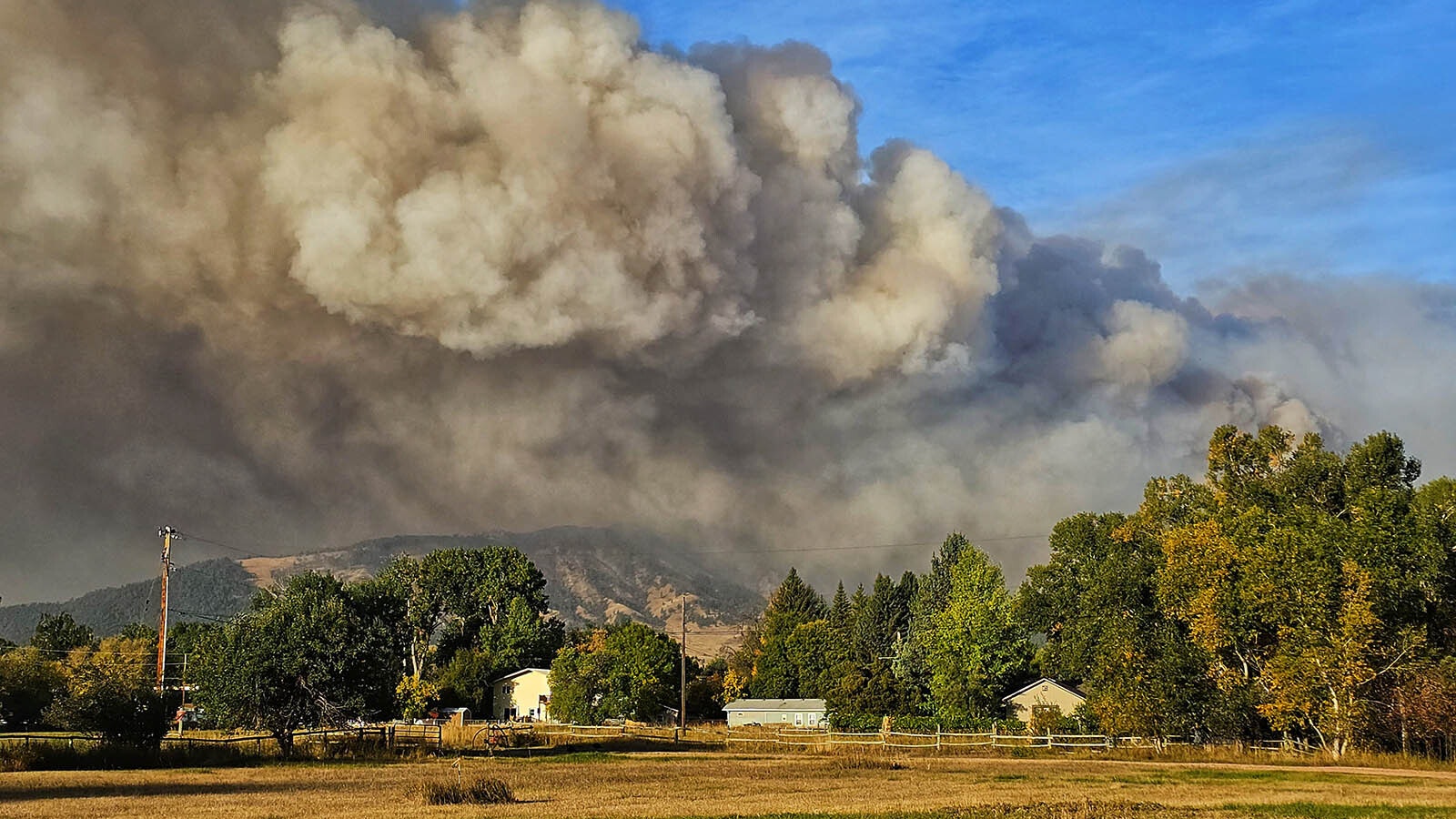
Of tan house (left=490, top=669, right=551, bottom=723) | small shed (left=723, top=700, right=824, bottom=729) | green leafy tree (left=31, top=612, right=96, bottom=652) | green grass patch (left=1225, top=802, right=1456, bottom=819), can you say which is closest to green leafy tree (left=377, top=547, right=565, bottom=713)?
tan house (left=490, top=669, right=551, bottom=723)

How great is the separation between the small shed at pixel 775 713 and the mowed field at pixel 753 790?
195ft

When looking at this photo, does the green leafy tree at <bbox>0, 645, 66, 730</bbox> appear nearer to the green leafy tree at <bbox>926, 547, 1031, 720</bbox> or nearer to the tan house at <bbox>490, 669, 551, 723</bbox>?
the tan house at <bbox>490, 669, 551, 723</bbox>

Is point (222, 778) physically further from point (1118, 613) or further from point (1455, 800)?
point (1118, 613)

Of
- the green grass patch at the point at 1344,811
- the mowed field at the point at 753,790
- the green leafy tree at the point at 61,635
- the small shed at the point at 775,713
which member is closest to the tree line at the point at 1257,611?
the mowed field at the point at 753,790

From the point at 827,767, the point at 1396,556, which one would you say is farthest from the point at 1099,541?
the point at 827,767

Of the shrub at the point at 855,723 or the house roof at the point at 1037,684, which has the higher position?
the house roof at the point at 1037,684

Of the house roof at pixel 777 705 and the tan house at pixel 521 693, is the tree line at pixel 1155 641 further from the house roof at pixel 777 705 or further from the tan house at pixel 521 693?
the tan house at pixel 521 693

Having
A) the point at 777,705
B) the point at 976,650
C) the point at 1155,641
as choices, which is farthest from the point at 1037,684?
the point at 1155,641

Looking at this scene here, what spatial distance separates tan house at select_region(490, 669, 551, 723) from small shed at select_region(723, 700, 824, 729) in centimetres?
2027

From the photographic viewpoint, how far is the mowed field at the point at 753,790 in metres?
29.4

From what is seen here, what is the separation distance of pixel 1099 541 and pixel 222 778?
6590 centimetres

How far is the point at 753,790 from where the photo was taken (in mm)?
38219

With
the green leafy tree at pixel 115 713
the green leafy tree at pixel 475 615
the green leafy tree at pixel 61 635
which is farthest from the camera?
the green leafy tree at pixel 61 635

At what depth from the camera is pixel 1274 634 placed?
66.2m
